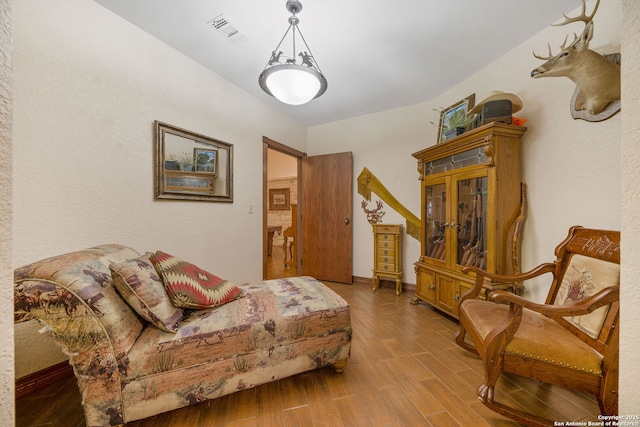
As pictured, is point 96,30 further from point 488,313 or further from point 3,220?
point 488,313

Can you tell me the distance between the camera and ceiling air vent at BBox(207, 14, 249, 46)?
1944mm

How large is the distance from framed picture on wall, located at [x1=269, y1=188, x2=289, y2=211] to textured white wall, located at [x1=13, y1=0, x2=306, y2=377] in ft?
13.8

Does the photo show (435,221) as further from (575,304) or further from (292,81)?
(292,81)

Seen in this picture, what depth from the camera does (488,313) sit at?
1.56 metres

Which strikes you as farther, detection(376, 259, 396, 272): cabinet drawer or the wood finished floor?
detection(376, 259, 396, 272): cabinet drawer

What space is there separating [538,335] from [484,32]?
2.33 m

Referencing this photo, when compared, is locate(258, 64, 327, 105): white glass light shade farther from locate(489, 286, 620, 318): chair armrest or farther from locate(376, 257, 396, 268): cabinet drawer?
locate(376, 257, 396, 268): cabinet drawer

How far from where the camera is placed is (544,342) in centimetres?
126

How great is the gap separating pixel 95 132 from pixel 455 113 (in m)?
3.29

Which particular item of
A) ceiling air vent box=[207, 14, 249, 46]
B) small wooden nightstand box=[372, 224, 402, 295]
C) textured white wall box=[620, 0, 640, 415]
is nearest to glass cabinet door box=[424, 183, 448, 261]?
small wooden nightstand box=[372, 224, 402, 295]

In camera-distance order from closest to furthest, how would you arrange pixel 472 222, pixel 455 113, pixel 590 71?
pixel 590 71 < pixel 472 222 < pixel 455 113

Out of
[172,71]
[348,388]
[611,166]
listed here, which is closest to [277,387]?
[348,388]

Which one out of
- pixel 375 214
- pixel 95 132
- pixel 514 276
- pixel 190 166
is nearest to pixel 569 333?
pixel 514 276

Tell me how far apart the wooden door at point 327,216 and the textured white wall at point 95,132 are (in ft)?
5.56
